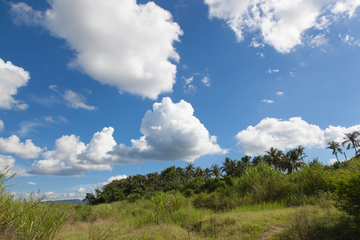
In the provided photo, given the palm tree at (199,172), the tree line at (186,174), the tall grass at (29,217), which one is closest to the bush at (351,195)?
the tall grass at (29,217)

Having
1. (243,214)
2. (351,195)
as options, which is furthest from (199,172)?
(351,195)

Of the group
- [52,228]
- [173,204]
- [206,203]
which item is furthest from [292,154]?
[52,228]

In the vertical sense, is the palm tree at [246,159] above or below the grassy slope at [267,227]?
above

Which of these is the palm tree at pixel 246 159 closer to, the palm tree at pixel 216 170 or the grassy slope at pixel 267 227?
the palm tree at pixel 216 170

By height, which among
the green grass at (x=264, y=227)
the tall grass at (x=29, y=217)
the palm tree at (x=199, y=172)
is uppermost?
the palm tree at (x=199, y=172)

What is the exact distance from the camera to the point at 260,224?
23.5 feet

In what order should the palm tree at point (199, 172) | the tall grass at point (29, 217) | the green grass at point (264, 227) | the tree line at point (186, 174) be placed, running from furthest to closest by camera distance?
1. the palm tree at point (199, 172)
2. the tree line at point (186, 174)
3. the green grass at point (264, 227)
4. the tall grass at point (29, 217)

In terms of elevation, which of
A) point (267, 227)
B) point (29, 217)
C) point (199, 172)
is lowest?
point (267, 227)

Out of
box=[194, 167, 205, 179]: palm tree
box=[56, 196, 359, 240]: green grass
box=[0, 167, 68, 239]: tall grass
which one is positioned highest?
box=[194, 167, 205, 179]: palm tree

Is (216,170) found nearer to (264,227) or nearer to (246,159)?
(246,159)

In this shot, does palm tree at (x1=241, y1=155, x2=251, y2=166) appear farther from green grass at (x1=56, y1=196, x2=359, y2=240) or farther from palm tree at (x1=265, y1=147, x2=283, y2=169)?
green grass at (x1=56, y1=196, x2=359, y2=240)

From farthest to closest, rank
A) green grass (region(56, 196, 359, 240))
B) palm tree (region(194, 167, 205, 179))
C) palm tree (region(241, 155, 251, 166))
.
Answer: palm tree (region(194, 167, 205, 179)) < palm tree (region(241, 155, 251, 166)) < green grass (region(56, 196, 359, 240))

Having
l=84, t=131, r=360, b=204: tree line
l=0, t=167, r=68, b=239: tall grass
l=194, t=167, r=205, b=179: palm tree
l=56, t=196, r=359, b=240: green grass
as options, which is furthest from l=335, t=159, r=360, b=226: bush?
l=194, t=167, r=205, b=179: palm tree

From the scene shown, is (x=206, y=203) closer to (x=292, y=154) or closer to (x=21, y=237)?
(x=21, y=237)
